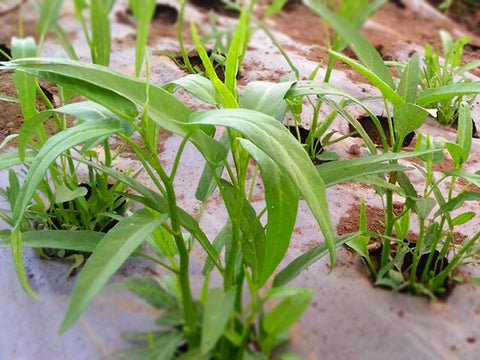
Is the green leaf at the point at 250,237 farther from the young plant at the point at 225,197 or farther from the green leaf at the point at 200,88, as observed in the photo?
the green leaf at the point at 200,88

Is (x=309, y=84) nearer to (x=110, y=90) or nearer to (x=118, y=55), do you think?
(x=110, y=90)

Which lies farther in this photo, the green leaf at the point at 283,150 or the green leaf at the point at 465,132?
the green leaf at the point at 465,132

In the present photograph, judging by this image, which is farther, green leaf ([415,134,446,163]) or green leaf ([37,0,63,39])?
green leaf ([37,0,63,39])

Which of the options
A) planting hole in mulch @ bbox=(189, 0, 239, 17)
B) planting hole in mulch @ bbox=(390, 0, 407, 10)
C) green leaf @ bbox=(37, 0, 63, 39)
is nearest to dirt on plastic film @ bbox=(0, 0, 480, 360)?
green leaf @ bbox=(37, 0, 63, 39)

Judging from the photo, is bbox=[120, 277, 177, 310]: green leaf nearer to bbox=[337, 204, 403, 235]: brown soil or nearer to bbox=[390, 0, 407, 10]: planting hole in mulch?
bbox=[337, 204, 403, 235]: brown soil

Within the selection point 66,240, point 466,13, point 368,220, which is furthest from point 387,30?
point 66,240

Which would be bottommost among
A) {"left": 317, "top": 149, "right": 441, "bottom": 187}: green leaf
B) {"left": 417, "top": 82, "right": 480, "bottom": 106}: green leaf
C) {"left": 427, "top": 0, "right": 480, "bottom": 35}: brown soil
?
{"left": 427, "top": 0, "right": 480, "bottom": 35}: brown soil

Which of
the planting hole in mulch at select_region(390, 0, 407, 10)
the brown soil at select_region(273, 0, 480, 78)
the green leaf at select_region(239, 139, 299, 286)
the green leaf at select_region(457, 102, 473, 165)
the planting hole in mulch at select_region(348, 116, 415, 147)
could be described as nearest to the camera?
the green leaf at select_region(239, 139, 299, 286)

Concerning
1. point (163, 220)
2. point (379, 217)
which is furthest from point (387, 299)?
point (163, 220)

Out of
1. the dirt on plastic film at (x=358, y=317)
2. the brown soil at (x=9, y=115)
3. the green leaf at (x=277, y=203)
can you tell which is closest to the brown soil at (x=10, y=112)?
the brown soil at (x=9, y=115)
